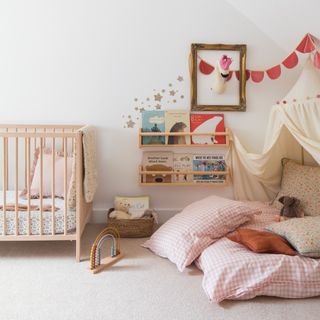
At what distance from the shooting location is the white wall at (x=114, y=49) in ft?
11.9

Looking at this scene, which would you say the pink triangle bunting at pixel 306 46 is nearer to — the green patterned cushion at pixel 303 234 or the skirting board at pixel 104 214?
the green patterned cushion at pixel 303 234

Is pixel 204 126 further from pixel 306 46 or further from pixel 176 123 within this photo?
pixel 306 46

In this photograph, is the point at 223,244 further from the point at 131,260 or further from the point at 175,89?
the point at 175,89

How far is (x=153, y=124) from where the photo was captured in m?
3.72

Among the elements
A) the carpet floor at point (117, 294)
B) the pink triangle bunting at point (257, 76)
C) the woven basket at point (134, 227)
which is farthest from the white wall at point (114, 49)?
the carpet floor at point (117, 294)

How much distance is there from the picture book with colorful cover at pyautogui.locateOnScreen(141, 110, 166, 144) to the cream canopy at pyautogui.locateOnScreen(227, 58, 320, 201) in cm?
60

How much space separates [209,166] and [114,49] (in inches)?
49.6

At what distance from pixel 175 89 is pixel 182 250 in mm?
1510

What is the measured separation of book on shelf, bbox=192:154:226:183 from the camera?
12.3 feet

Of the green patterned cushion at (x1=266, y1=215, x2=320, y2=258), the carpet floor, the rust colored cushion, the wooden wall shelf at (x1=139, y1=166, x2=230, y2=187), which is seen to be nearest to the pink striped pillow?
the carpet floor

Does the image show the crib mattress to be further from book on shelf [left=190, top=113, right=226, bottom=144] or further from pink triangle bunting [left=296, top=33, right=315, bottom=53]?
pink triangle bunting [left=296, top=33, right=315, bottom=53]

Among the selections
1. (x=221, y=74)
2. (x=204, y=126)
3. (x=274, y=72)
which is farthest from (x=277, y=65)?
(x=204, y=126)

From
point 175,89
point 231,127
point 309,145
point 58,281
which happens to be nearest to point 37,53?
point 175,89

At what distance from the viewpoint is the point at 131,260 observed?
2.87 m
